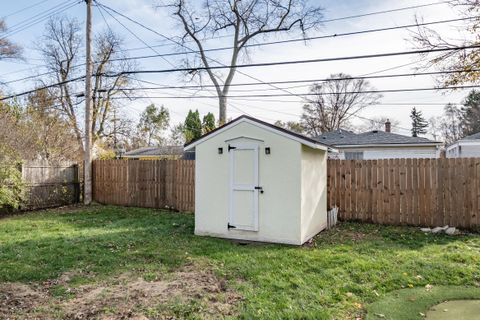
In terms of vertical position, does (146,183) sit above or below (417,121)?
below

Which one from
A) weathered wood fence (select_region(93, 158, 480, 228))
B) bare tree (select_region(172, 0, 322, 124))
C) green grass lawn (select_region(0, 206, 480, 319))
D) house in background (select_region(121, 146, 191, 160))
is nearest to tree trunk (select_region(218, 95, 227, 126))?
bare tree (select_region(172, 0, 322, 124))

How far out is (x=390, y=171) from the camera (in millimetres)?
8562

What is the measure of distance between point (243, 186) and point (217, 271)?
2306mm

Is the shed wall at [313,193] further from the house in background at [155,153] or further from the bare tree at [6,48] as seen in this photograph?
the house in background at [155,153]

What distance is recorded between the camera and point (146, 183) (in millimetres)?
11719

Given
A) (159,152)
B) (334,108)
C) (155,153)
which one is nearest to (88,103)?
(159,152)

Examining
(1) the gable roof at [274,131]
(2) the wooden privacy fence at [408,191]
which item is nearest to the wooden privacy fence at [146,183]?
(1) the gable roof at [274,131]

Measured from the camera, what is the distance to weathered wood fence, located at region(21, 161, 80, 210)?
11391 millimetres

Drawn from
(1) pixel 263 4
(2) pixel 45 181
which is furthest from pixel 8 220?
(1) pixel 263 4

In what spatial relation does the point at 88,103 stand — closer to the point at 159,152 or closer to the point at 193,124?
the point at 159,152

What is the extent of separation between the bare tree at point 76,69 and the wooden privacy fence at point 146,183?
9793 mm

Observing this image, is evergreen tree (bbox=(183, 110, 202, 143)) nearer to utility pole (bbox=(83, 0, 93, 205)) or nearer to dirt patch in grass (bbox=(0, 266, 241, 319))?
utility pole (bbox=(83, 0, 93, 205))

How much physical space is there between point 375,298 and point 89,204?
1083 cm

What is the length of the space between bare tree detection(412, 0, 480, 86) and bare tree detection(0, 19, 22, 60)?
19827 millimetres
